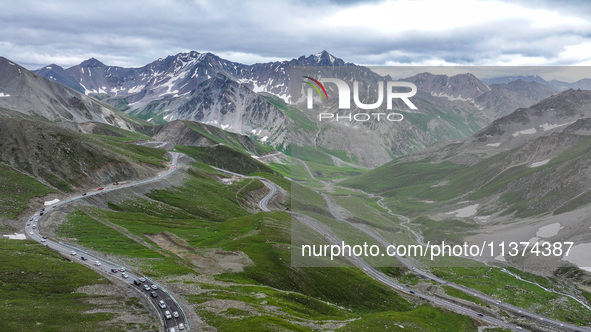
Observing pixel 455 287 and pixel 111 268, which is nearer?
pixel 111 268

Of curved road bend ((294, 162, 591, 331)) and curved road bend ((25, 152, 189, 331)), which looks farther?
curved road bend ((294, 162, 591, 331))

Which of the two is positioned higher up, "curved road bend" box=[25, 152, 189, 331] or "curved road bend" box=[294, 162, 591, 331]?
"curved road bend" box=[25, 152, 189, 331]

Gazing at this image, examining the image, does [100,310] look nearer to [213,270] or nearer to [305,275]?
[213,270]

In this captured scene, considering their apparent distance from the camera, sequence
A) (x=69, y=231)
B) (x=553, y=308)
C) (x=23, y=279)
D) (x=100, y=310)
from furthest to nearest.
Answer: (x=553, y=308)
(x=69, y=231)
(x=23, y=279)
(x=100, y=310)

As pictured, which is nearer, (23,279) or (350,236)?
(23,279)

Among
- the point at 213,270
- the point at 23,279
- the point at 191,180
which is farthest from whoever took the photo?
the point at 191,180

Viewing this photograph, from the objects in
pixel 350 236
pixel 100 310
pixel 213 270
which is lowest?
pixel 350 236

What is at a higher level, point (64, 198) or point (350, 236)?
point (64, 198)

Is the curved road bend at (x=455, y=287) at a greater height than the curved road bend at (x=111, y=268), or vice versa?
the curved road bend at (x=111, y=268)

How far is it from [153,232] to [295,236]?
1689 inches

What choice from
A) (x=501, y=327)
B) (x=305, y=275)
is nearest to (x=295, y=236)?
(x=305, y=275)

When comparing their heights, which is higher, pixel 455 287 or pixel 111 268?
pixel 111 268

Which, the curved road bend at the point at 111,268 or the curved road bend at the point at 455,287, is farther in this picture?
the curved road bend at the point at 455,287

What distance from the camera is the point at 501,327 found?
332ft
